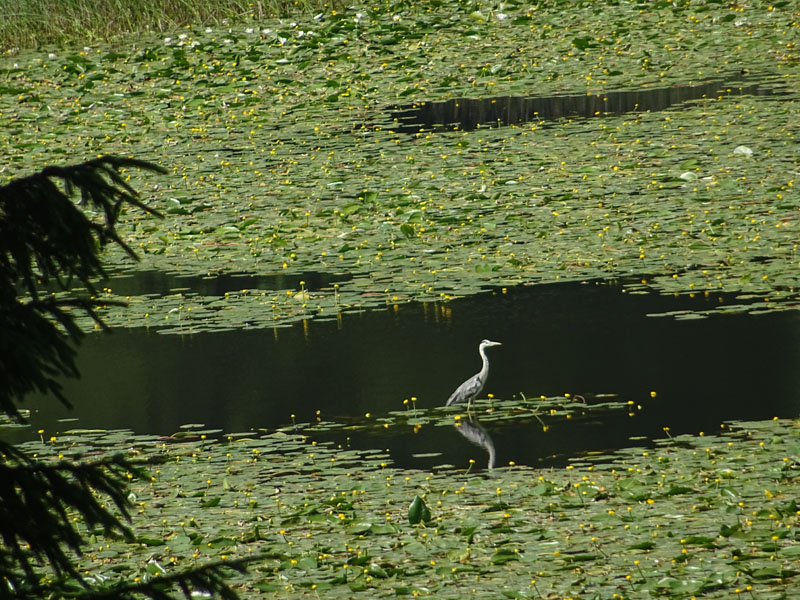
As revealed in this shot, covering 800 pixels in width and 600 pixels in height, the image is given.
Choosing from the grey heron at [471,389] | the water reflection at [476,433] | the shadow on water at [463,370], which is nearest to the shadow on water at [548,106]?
the shadow on water at [463,370]

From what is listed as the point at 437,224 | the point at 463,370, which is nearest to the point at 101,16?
the point at 437,224

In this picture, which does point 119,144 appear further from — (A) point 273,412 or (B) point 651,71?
(A) point 273,412

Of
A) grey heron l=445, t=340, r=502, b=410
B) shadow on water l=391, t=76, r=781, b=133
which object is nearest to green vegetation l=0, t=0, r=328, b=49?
shadow on water l=391, t=76, r=781, b=133

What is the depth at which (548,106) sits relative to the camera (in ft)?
52.9

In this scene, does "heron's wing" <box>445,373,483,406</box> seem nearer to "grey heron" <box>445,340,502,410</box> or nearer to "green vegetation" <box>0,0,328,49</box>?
"grey heron" <box>445,340,502,410</box>

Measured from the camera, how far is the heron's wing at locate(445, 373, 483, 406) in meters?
8.00

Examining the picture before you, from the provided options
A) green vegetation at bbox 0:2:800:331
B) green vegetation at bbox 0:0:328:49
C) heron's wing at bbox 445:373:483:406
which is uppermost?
green vegetation at bbox 0:0:328:49

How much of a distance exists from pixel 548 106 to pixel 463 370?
7876 millimetres

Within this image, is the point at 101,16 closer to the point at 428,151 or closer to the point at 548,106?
the point at 548,106

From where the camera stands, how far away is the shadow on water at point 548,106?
1547 cm

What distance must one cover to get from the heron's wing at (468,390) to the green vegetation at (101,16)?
45.6 ft

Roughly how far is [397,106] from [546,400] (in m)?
9.19

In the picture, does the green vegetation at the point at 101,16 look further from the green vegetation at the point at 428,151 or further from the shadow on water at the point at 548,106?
the shadow on water at the point at 548,106

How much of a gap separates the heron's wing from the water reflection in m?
0.13
